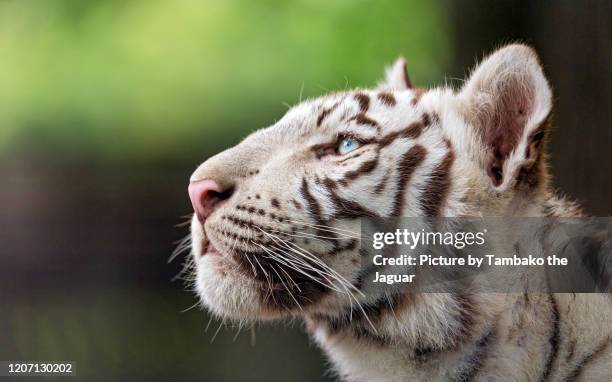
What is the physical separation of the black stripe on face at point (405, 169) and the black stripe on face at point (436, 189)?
3 centimetres

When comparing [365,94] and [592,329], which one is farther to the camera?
[365,94]

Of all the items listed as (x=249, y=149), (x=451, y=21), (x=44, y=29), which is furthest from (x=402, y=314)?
(x=44, y=29)

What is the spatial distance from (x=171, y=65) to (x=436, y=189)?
2.32ft

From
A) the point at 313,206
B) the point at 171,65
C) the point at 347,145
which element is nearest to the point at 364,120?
the point at 347,145

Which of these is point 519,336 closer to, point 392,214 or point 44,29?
point 392,214

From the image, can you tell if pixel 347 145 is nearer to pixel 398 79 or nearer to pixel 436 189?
pixel 436 189

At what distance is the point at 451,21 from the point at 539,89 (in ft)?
1.45

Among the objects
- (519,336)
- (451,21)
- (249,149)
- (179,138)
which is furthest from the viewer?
(179,138)

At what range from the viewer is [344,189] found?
0.91 metres

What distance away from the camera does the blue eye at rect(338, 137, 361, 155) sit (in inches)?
37.3

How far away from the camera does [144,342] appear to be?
1.34 metres

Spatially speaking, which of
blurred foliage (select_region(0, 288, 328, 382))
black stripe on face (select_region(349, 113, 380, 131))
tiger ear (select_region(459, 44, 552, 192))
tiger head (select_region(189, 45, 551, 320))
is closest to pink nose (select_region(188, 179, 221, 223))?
tiger head (select_region(189, 45, 551, 320))

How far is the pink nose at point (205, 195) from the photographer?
35.5 inches

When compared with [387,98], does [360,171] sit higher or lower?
lower
